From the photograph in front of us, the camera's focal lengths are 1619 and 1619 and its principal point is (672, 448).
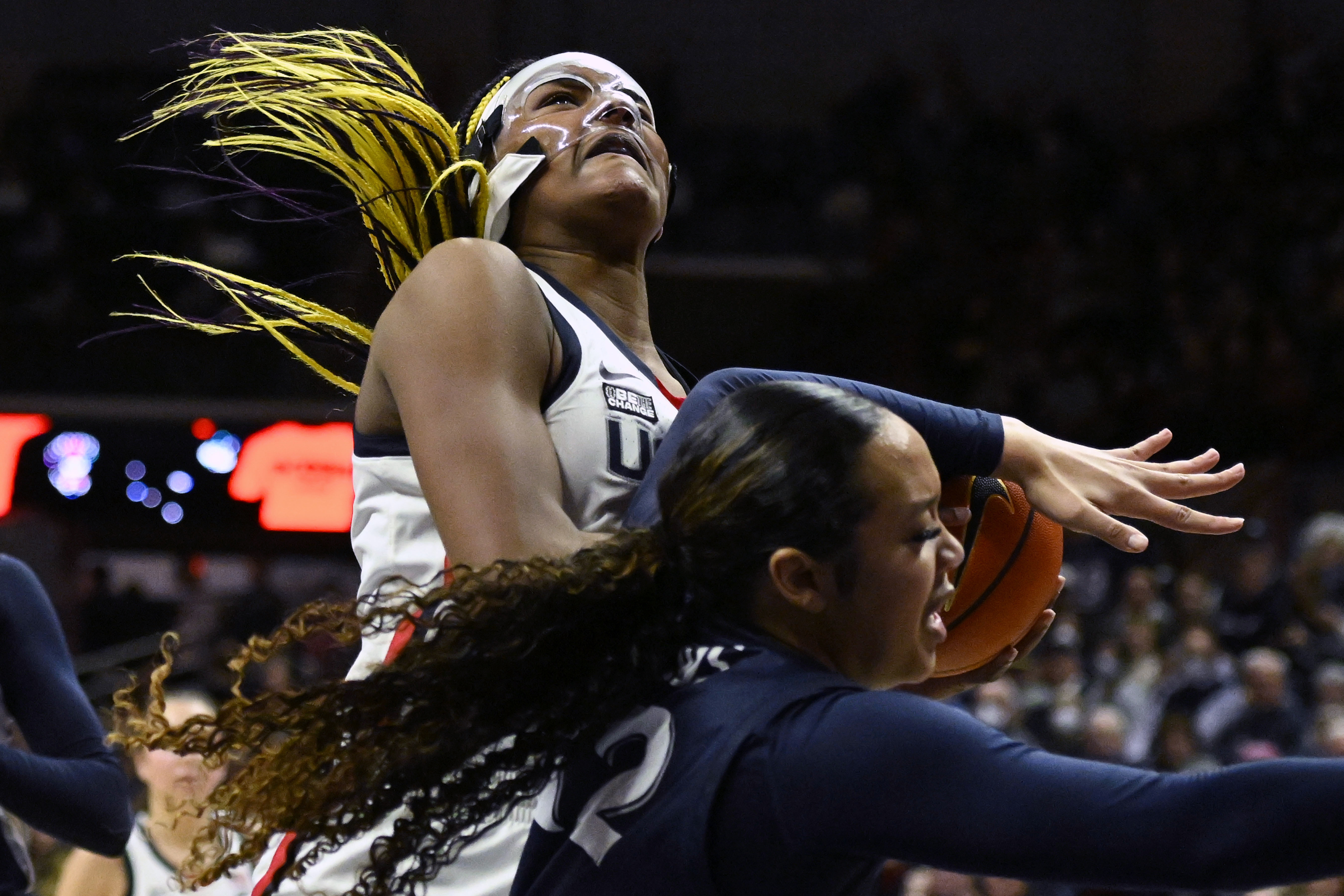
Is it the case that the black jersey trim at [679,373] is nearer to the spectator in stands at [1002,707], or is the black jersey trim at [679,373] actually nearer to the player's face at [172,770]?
the player's face at [172,770]

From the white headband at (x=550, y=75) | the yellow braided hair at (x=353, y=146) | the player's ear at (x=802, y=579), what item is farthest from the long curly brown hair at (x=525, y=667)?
the white headband at (x=550, y=75)

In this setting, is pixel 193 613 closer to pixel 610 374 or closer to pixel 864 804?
pixel 610 374

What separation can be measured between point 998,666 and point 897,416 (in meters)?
0.66

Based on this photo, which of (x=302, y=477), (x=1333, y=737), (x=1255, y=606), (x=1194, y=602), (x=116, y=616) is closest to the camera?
(x=1333, y=737)

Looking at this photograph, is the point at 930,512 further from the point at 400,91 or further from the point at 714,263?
the point at 714,263

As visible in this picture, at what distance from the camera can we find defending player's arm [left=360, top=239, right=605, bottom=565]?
1.88 meters

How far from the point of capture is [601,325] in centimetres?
224

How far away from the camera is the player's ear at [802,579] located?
148 cm

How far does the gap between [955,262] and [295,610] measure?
1023 centimetres

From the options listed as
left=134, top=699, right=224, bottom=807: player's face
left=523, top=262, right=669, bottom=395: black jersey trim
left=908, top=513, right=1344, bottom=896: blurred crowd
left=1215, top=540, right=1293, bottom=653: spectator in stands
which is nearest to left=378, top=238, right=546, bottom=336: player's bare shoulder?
left=523, top=262, right=669, bottom=395: black jersey trim

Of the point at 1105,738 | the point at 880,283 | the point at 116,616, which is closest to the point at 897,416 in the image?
the point at 1105,738

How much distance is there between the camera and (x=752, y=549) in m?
1.50

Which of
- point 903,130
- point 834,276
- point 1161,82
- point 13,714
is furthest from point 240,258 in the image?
point 13,714

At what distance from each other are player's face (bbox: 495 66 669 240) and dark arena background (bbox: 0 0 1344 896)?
198 inches
